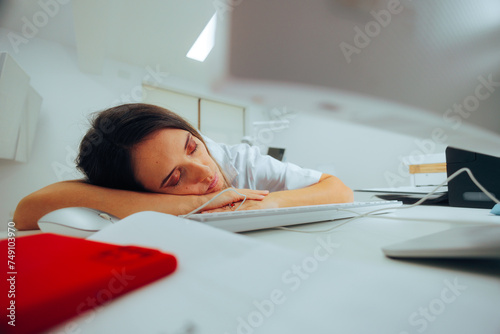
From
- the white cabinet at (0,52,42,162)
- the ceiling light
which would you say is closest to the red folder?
the white cabinet at (0,52,42,162)

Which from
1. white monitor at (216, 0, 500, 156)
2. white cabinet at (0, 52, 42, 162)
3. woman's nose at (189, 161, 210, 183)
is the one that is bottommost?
woman's nose at (189, 161, 210, 183)

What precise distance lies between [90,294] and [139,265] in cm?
3

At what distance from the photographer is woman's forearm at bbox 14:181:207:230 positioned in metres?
0.49

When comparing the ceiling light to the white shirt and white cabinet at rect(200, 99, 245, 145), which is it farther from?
the white shirt

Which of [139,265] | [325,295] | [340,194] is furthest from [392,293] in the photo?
[340,194]

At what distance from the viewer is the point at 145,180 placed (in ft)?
2.05

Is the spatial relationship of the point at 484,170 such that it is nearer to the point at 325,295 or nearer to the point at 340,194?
the point at 340,194

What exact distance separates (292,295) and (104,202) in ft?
1.72

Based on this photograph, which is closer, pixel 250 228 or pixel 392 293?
pixel 392 293

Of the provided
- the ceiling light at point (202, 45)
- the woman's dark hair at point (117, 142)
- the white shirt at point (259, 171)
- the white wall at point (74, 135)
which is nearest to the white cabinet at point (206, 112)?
the white wall at point (74, 135)

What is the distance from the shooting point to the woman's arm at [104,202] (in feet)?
1.62

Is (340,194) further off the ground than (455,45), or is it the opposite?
(455,45)

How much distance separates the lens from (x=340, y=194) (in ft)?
2.28

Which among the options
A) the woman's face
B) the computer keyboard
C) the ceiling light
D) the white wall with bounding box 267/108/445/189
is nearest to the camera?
the computer keyboard
